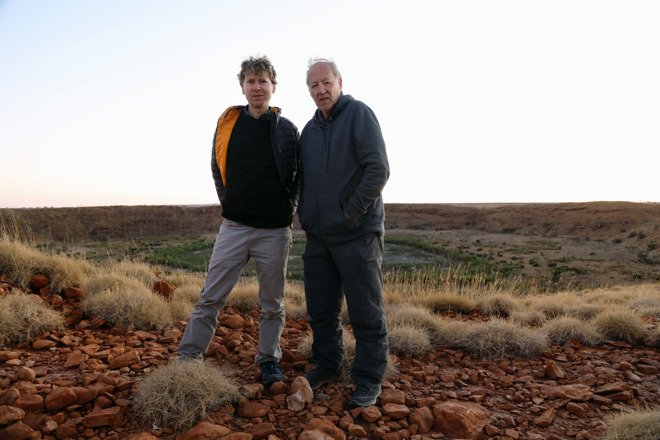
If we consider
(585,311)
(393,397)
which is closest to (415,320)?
(393,397)

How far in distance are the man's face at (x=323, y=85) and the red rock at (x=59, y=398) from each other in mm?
2315

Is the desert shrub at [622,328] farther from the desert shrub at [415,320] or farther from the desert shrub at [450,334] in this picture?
the desert shrub at [415,320]

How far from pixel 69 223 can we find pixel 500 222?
39627mm

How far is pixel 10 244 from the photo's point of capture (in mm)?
5035

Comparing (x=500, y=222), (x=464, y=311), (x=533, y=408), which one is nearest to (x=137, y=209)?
(x=500, y=222)

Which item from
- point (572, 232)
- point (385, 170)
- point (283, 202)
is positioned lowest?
point (572, 232)

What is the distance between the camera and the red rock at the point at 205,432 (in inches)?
84.4

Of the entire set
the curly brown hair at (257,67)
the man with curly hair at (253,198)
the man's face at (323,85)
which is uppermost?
the curly brown hair at (257,67)

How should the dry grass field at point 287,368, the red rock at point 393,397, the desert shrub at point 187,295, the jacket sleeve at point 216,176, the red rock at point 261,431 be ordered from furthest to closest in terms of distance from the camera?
1. the desert shrub at point 187,295
2. the jacket sleeve at point 216,176
3. the red rock at point 393,397
4. the dry grass field at point 287,368
5. the red rock at point 261,431

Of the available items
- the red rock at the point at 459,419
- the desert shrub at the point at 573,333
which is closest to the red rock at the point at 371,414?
the red rock at the point at 459,419

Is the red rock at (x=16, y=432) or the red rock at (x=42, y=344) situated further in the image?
the red rock at (x=42, y=344)

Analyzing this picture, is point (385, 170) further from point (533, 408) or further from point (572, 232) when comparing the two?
point (572, 232)

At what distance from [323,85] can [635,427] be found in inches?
103

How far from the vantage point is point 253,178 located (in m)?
2.84
